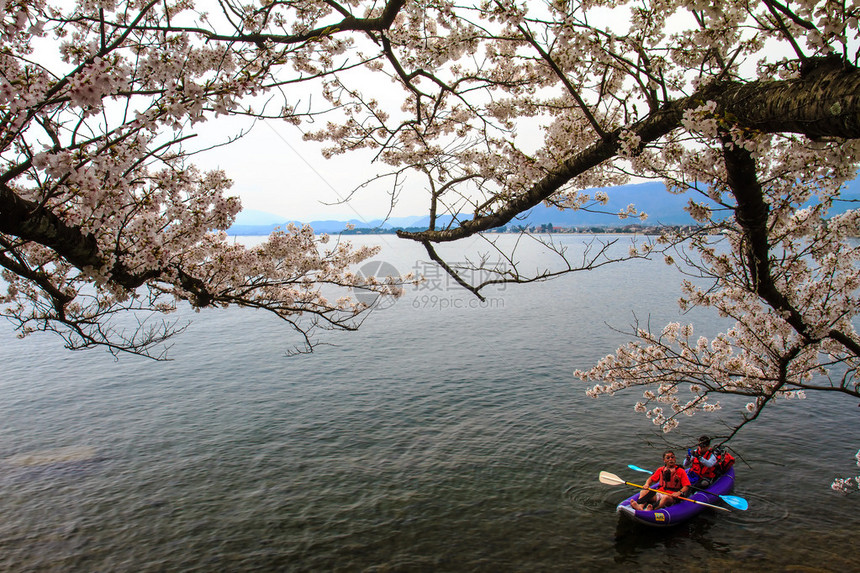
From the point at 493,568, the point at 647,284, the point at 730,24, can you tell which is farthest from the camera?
the point at 647,284

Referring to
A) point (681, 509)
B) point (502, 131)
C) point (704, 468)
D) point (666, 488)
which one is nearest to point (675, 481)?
point (666, 488)

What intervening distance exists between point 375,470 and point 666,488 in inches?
370

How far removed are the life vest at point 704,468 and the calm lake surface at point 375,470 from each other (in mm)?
1191

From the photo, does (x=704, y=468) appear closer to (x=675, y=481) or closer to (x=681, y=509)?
(x=675, y=481)

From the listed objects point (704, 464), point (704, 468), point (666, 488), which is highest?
point (704, 464)

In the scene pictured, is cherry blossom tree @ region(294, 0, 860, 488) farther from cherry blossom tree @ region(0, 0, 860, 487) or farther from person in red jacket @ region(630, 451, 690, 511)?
person in red jacket @ region(630, 451, 690, 511)

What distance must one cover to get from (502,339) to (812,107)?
3520 cm

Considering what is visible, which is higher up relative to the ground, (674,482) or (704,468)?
(704,468)

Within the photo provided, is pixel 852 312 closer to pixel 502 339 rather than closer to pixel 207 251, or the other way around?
pixel 207 251

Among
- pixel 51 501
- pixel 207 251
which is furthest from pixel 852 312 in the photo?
pixel 51 501

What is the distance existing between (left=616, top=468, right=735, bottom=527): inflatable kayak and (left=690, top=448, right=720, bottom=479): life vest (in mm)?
229

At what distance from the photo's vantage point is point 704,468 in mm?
15594

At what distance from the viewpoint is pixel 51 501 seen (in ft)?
54.1

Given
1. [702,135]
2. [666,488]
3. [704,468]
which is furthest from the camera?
[704,468]
